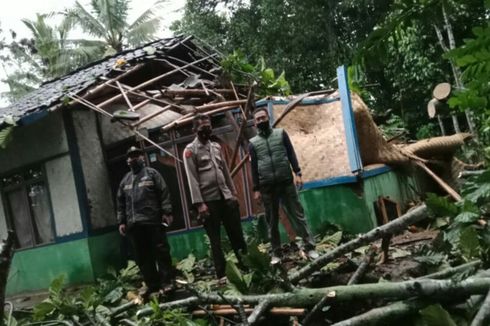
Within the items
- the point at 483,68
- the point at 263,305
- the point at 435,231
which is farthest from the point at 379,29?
the point at 435,231

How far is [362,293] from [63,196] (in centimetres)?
661

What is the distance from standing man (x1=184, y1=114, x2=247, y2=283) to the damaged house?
148cm

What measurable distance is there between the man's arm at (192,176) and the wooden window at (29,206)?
4.41 m

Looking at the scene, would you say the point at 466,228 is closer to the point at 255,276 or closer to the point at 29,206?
the point at 255,276

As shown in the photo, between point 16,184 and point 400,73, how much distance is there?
10372 mm

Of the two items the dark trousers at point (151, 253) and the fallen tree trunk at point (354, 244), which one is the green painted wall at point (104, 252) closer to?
the dark trousers at point (151, 253)

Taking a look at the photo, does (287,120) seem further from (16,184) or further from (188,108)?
(16,184)

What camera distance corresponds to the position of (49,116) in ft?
29.9

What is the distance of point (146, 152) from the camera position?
879 centimetres

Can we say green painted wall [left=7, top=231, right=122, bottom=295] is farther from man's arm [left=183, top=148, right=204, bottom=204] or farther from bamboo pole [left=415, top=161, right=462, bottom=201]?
bamboo pole [left=415, top=161, right=462, bottom=201]

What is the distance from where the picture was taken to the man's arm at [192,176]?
237 inches

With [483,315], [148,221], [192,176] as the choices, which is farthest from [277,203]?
[483,315]

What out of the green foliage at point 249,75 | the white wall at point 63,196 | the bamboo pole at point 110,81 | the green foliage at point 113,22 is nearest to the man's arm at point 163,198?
the bamboo pole at point 110,81

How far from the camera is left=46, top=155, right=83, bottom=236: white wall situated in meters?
8.93
